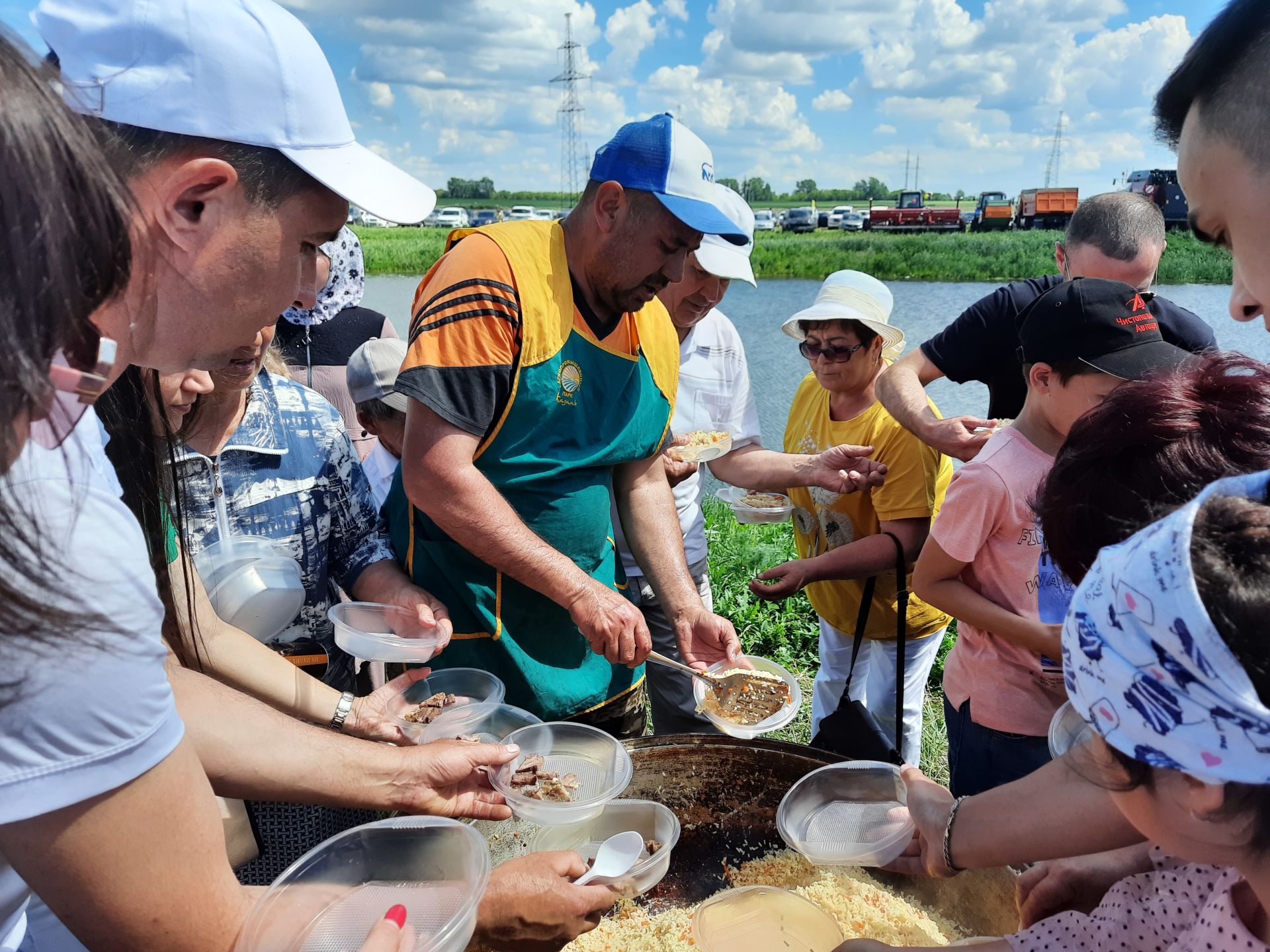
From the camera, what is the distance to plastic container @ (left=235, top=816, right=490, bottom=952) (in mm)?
1154

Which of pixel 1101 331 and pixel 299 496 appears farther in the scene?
pixel 299 496

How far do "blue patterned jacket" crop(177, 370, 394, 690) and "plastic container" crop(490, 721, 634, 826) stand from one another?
2.41ft

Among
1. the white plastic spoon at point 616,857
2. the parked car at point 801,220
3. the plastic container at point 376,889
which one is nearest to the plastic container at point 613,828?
the white plastic spoon at point 616,857

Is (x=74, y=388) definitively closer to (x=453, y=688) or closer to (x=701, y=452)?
(x=453, y=688)

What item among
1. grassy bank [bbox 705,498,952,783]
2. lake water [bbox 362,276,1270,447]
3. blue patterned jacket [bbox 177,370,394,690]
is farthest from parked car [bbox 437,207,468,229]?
blue patterned jacket [bbox 177,370,394,690]

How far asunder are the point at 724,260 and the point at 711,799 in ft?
6.53

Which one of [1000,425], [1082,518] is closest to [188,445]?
[1082,518]

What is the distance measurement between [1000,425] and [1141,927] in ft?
6.22

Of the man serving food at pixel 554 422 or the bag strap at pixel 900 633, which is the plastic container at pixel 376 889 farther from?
the bag strap at pixel 900 633

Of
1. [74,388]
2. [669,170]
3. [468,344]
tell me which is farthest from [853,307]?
[74,388]

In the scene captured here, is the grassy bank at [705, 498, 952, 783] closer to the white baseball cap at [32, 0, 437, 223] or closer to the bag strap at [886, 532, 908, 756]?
the bag strap at [886, 532, 908, 756]

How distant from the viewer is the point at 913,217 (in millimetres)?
36625

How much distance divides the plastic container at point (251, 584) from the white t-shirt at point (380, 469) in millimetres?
1253

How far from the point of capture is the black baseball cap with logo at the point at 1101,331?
2.06 m
